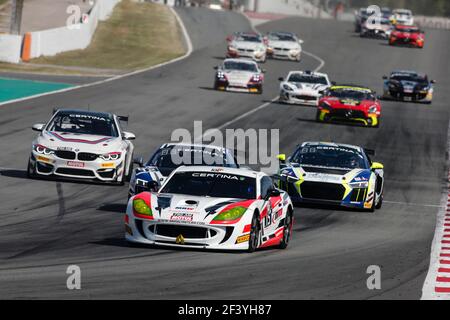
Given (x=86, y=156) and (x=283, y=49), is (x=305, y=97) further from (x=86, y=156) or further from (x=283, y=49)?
(x=86, y=156)

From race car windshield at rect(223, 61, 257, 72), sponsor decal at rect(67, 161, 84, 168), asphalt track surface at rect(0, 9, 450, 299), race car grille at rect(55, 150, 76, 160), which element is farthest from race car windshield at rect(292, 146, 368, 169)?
race car windshield at rect(223, 61, 257, 72)

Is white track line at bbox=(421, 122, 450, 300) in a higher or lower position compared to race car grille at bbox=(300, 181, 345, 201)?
higher

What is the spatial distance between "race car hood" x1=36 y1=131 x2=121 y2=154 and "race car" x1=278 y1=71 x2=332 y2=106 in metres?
21.6

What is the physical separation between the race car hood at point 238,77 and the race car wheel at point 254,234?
3225 centimetres

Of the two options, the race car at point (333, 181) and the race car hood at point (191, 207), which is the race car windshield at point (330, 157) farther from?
the race car hood at point (191, 207)

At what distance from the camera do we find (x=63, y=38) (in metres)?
57.7

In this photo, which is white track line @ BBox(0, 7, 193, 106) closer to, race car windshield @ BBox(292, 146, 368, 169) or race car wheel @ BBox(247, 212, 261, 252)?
race car windshield @ BBox(292, 146, 368, 169)

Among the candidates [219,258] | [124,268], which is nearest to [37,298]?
[124,268]

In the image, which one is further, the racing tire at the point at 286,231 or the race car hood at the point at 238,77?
the race car hood at the point at 238,77

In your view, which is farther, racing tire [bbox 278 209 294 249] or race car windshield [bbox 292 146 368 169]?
race car windshield [bbox 292 146 368 169]

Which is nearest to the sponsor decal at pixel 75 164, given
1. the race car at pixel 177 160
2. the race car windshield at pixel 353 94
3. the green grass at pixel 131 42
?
the race car at pixel 177 160

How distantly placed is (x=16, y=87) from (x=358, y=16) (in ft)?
160

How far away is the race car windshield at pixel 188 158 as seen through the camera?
67.4ft

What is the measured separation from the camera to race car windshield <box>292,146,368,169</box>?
75.2 ft
